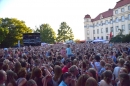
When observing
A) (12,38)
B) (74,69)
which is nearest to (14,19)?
(12,38)

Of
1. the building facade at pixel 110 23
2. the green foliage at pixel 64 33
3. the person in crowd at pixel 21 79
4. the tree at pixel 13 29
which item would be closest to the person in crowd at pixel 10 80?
the person in crowd at pixel 21 79

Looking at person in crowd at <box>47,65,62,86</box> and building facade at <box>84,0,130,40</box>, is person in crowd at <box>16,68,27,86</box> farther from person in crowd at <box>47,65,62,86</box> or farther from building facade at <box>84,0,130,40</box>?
building facade at <box>84,0,130,40</box>

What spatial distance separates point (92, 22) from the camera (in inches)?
3878

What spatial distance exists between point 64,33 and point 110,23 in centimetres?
2957

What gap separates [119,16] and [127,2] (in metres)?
6.75

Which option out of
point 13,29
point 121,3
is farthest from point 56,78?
point 13,29

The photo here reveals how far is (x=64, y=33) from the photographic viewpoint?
10406 cm

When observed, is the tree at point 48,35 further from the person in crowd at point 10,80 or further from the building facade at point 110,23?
the person in crowd at point 10,80

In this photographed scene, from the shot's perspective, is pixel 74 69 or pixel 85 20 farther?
pixel 85 20

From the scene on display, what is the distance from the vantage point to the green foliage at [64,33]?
103562mm

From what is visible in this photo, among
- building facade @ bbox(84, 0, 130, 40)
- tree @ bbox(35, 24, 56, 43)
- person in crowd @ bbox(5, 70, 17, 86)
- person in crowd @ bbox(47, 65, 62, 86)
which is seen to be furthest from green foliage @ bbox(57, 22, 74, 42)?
person in crowd @ bbox(5, 70, 17, 86)

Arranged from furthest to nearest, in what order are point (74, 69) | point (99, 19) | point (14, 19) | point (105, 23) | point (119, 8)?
1. point (99, 19)
2. point (105, 23)
3. point (14, 19)
4. point (119, 8)
5. point (74, 69)

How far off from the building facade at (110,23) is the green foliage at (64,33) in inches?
375

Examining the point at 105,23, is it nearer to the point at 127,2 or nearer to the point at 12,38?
the point at 127,2
